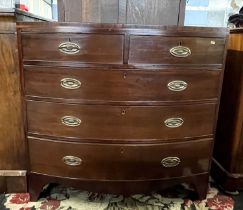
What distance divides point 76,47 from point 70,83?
0.17 metres

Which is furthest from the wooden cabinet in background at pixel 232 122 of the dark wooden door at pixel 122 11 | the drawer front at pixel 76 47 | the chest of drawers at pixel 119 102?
the drawer front at pixel 76 47

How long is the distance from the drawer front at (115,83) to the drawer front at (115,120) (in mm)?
53

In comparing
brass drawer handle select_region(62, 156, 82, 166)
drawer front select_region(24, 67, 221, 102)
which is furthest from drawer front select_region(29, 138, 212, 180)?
drawer front select_region(24, 67, 221, 102)

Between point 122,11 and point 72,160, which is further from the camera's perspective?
point 122,11

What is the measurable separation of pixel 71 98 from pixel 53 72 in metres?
0.14

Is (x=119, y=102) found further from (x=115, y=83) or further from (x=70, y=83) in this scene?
(x=70, y=83)

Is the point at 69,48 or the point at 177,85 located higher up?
the point at 69,48

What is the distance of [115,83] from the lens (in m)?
1.18

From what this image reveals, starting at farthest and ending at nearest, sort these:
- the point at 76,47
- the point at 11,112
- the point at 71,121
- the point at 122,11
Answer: the point at 122,11, the point at 11,112, the point at 71,121, the point at 76,47

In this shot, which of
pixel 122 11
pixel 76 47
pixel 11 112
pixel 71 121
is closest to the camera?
pixel 76 47

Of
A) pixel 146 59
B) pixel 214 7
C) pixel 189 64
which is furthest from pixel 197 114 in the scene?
pixel 214 7

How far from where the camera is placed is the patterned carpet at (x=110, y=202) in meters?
1.40

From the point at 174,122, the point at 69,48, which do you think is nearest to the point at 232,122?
the point at 174,122

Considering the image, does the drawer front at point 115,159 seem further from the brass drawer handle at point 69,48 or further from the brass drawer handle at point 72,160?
the brass drawer handle at point 69,48
